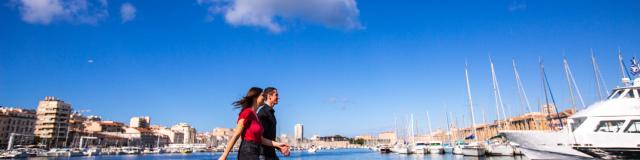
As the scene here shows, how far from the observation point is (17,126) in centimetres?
10094

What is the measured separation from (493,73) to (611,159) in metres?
26.5

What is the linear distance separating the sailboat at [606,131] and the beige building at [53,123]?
116 meters

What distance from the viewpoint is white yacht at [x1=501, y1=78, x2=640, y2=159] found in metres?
21.6

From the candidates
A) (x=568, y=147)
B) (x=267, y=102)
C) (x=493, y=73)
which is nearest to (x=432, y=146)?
(x=493, y=73)

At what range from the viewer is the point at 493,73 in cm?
4781

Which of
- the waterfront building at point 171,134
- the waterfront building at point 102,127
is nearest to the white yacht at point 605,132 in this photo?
the waterfront building at point 102,127

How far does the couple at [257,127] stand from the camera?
15.4 ft

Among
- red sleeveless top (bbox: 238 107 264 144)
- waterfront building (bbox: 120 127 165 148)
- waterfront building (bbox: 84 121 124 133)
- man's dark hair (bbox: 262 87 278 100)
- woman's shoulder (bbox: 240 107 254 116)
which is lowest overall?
red sleeveless top (bbox: 238 107 264 144)

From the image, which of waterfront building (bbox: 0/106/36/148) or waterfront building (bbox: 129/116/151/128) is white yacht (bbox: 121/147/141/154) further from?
waterfront building (bbox: 129/116/151/128)

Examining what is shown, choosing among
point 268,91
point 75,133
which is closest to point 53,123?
point 75,133

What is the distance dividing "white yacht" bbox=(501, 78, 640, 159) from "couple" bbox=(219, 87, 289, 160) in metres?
22.6

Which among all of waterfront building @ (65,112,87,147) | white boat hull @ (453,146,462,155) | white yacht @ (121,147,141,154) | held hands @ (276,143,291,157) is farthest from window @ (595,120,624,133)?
white yacht @ (121,147,141,154)

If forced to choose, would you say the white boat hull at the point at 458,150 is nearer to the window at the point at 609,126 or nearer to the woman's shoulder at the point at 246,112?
the window at the point at 609,126

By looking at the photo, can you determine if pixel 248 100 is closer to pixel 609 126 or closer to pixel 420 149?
pixel 609 126
